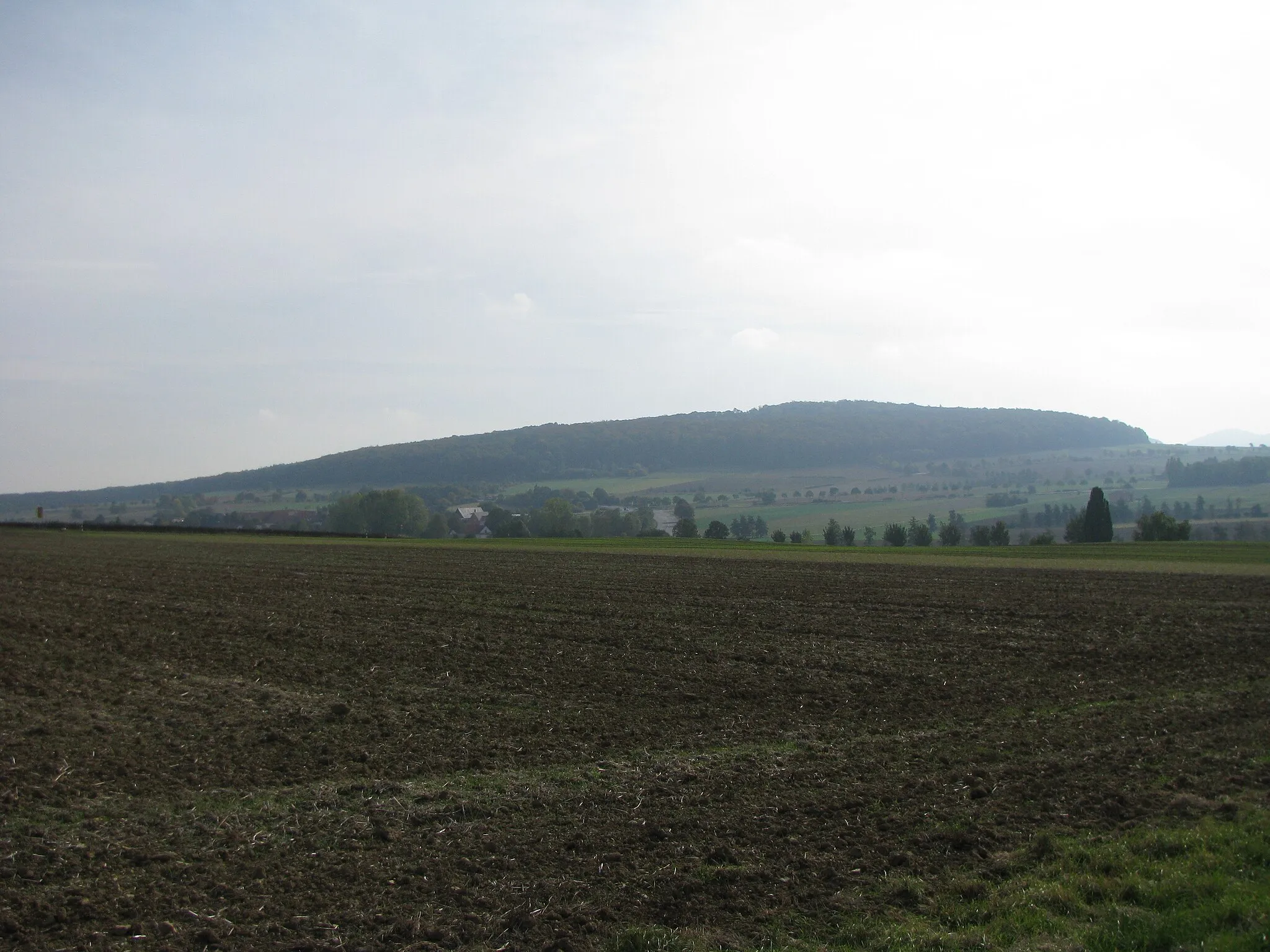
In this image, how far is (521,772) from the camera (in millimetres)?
9742

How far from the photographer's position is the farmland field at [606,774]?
646cm

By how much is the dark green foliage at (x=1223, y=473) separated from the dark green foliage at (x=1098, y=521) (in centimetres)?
8229

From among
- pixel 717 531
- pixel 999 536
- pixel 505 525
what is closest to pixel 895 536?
pixel 999 536

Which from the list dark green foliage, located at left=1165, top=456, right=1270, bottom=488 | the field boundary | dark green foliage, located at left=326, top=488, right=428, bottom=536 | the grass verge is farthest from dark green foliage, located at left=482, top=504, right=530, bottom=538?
dark green foliage, located at left=1165, top=456, right=1270, bottom=488

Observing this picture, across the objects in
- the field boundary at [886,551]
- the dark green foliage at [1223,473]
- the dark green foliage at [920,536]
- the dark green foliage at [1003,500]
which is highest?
the dark green foliage at [1223,473]

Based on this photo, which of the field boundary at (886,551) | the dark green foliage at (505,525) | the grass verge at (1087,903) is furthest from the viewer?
the dark green foliage at (505,525)

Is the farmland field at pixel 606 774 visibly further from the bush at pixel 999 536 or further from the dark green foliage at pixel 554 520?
the dark green foliage at pixel 554 520

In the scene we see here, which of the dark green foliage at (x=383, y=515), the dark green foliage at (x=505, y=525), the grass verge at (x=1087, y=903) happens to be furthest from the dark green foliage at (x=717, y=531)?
the grass verge at (x=1087, y=903)

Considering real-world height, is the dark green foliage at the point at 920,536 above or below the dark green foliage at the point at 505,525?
below

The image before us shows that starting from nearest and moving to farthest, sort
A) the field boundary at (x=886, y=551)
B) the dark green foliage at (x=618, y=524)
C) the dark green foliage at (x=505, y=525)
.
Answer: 1. the field boundary at (x=886, y=551)
2. the dark green foliage at (x=505, y=525)
3. the dark green foliage at (x=618, y=524)

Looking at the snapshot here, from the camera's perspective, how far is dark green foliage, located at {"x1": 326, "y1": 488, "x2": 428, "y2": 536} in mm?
98938

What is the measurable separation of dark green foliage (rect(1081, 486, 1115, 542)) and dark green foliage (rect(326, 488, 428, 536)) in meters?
64.5

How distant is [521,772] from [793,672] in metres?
6.71

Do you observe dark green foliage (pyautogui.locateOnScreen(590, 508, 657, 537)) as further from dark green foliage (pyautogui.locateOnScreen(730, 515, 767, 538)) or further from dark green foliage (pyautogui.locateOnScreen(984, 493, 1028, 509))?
dark green foliage (pyautogui.locateOnScreen(984, 493, 1028, 509))
